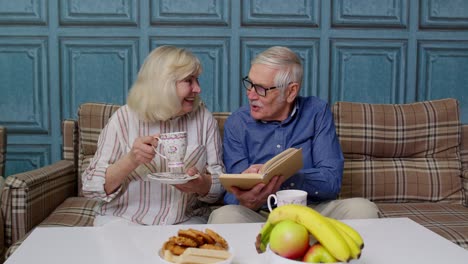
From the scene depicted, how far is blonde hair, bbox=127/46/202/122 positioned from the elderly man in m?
0.27

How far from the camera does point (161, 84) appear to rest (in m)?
1.85

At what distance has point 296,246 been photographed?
0.98 meters

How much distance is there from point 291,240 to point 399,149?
5.29 ft

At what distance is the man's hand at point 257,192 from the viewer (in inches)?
67.5

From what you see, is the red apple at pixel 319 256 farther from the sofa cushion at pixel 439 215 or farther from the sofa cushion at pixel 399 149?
the sofa cushion at pixel 399 149

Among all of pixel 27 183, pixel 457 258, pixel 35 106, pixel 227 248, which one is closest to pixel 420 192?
pixel 457 258

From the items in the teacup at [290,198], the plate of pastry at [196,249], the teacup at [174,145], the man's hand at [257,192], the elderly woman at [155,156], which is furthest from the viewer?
the elderly woman at [155,156]

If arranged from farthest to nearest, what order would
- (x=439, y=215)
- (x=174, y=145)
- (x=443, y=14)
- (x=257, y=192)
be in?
1. (x=443, y=14)
2. (x=439, y=215)
3. (x=257, y=192)
4. (x=174, y=145)

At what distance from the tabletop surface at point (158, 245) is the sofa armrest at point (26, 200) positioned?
55cm

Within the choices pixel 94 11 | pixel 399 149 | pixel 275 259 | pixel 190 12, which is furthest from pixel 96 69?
pixel 275 259

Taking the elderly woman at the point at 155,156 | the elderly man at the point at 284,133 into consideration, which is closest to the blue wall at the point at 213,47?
the elderly man at the point at 284,133

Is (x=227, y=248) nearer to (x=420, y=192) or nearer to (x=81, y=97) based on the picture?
(x=420, y=192)

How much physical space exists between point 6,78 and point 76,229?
5.69 feet

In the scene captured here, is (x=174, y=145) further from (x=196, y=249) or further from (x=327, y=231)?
(x=327, y=231)
